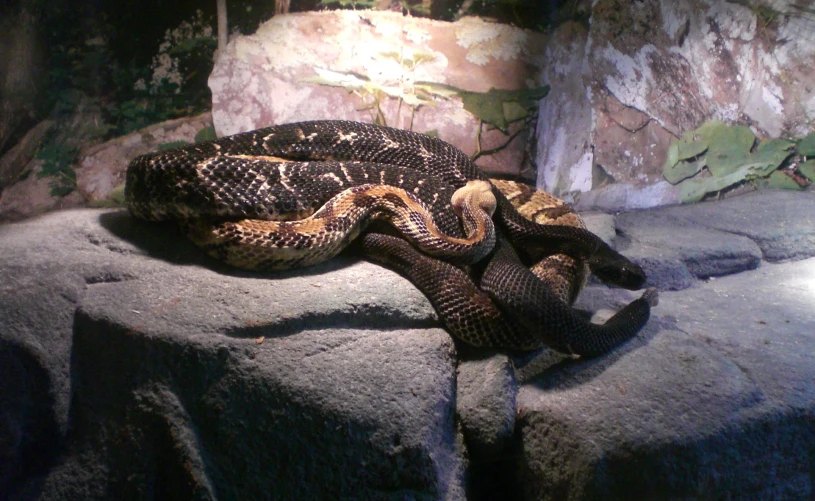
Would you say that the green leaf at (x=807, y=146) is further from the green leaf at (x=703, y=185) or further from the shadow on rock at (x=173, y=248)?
the shadow on rock at (x=173, y=248)

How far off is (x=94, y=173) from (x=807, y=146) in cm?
665

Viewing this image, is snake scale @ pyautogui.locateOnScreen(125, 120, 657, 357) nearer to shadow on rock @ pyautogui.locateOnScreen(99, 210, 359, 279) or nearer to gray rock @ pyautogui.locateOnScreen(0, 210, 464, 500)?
shadow on rock @ pyautogui.locateOnScreen(99, 210, 359, 279)

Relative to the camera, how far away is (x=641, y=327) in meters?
3.23

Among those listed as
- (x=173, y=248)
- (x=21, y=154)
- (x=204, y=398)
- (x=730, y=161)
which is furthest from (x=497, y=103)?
(x=21, y=154)

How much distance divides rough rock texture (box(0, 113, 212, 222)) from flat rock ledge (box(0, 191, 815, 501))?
3.37 ft

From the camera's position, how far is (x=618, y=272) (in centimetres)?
354

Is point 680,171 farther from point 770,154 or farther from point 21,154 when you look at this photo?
point 21,154

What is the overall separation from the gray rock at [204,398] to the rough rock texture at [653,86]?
10.4 ft

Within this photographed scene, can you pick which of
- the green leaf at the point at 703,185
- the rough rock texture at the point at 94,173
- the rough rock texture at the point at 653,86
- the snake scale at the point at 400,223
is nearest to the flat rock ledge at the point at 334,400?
the snake scale at the point at 400,223

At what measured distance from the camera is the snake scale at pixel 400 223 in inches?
120

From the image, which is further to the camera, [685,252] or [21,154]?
[685,252]

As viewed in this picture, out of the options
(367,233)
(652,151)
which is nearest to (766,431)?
(367,233)

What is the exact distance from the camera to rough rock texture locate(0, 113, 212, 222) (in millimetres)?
3910

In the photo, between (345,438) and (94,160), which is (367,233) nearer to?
(345,438)
